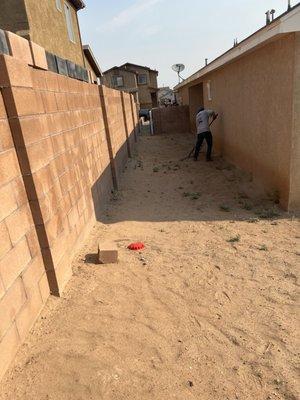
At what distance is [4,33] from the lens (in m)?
2.88

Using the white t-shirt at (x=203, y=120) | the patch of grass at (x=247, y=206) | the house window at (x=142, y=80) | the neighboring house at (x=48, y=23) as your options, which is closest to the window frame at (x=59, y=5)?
the neighboring house at (x=48, y=23)

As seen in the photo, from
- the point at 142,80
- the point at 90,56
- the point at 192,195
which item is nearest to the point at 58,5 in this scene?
the point at 90,56

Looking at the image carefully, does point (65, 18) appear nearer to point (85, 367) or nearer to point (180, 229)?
point (180, 229)

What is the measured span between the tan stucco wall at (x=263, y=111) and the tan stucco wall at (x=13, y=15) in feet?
18.7

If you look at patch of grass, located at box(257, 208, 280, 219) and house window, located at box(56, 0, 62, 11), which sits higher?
house window, located at box(56, 0, 62, 11)

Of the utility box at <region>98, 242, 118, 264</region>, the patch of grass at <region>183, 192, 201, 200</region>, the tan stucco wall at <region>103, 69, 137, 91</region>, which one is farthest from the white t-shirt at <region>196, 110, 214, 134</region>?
the tan stucco wall at <region>103, 69, 137, 91</region>

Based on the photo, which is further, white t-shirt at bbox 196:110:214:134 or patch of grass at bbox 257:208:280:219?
white t-shirt at bbox 196:110:214:134

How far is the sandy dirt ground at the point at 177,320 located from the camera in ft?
8.16

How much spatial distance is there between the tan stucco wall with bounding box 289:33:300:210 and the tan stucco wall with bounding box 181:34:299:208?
7cm

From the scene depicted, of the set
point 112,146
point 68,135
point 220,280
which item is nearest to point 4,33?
point 68,135

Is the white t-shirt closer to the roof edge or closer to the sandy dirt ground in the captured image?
the sandy dirt ground

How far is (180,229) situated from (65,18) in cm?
1100

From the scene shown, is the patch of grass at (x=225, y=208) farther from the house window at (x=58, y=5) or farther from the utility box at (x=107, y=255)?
the house window at (x=58, y=5)

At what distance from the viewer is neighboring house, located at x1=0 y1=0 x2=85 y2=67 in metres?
9.07
